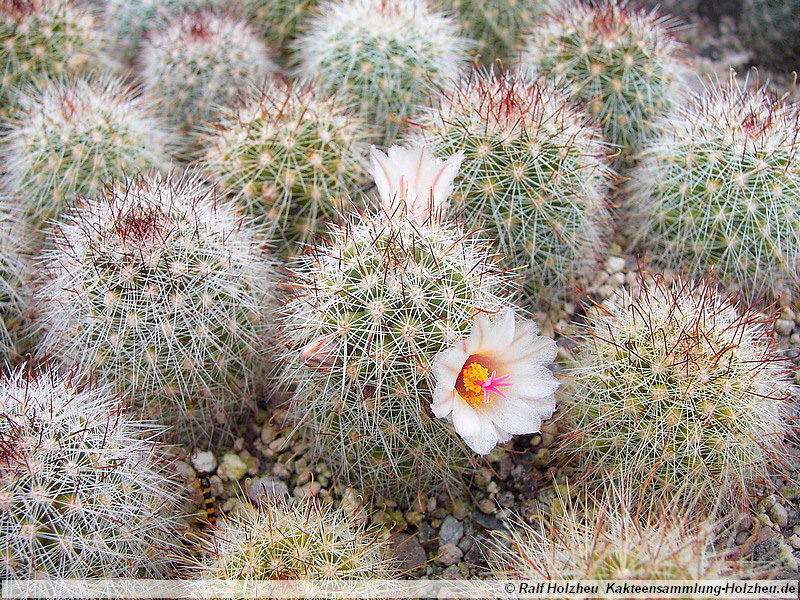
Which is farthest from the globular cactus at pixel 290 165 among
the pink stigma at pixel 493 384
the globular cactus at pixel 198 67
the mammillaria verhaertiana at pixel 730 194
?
the mammillaria verhaertiana at pixel 730 194

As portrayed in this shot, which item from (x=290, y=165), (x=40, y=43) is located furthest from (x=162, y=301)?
(x=40, y=43)

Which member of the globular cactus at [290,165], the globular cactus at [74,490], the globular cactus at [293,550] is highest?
the globular cactus at [290,165]

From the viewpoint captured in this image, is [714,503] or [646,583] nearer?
[646,583]

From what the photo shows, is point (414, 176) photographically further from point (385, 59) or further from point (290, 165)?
point (385, 59)

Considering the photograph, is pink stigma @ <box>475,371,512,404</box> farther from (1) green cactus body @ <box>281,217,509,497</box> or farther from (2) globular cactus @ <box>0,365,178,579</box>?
(2) globular cactus @ <box>0,365,178,579</box>

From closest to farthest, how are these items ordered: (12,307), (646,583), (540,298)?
(646,583)
(12,307)
(540,298)

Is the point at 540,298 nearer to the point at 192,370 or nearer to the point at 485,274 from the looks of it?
the point at 485,274

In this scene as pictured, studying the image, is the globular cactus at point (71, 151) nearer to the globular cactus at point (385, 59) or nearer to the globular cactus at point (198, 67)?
the globular cactus at point (198, 67)

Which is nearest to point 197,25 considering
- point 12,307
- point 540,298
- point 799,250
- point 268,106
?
point 268,106
